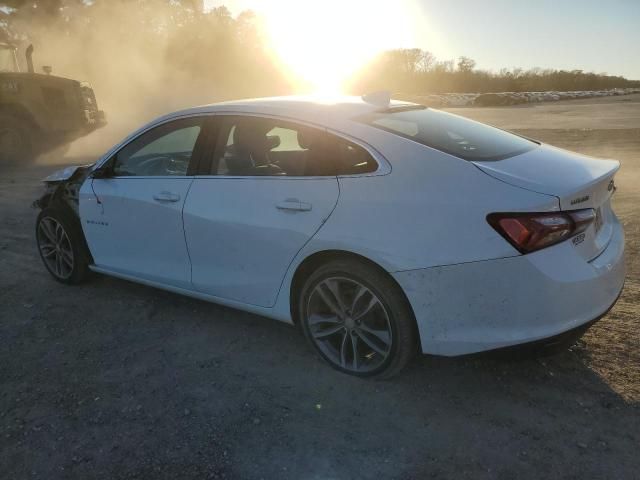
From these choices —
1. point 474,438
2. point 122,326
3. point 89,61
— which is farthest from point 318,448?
point 89,61

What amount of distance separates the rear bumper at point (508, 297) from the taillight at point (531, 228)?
0.05 metres

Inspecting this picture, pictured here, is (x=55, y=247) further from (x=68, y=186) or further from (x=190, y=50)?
(x=190, y=50)

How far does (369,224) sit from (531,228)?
78 cm

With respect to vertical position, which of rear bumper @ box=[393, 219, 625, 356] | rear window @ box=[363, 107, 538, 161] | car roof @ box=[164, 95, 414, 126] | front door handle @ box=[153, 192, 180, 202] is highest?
car roof @ box=[164, 95, 414, 126]

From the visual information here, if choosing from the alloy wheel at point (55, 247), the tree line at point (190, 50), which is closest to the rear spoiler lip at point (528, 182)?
the alloy wheel at point (55, 247)

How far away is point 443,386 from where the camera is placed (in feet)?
9.70

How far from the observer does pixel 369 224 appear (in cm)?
268

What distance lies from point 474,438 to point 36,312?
11.4 ft

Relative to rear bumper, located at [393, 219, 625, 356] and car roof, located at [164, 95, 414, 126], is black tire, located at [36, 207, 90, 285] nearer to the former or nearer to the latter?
car roof, located at [164, 95, 414, 126]

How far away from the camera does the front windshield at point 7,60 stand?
43.3ft

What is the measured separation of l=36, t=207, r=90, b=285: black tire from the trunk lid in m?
3.42

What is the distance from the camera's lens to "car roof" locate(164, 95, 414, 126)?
3.10 meters

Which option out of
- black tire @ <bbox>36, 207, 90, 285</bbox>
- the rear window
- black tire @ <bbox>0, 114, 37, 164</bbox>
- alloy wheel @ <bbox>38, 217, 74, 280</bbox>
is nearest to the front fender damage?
black tire @ <bbox>36, 207, 90, 285</bbox>

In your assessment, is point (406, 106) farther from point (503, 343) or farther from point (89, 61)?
point (89, 61)
